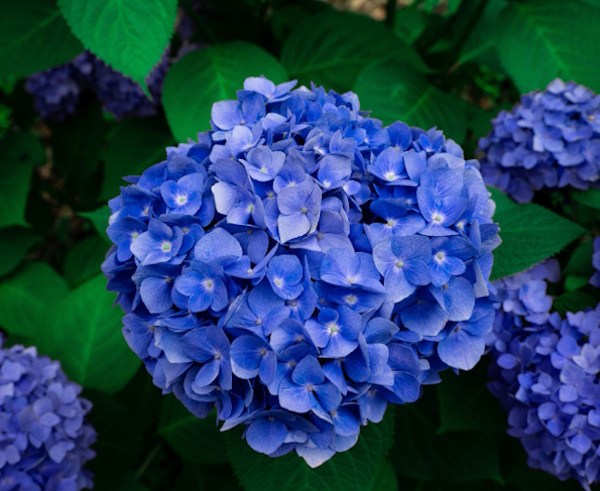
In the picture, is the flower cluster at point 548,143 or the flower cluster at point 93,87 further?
the flower cluster at point 93,87

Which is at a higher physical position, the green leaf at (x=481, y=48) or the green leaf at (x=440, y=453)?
the green leaf at (x=481, y=48)

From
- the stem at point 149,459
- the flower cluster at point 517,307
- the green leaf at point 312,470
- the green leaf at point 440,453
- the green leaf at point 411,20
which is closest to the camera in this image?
the green leaf at point 312,470

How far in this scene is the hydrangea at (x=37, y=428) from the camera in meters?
1.18

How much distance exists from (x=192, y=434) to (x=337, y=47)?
1281 mm

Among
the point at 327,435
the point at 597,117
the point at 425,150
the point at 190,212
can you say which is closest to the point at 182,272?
the point at 190,212

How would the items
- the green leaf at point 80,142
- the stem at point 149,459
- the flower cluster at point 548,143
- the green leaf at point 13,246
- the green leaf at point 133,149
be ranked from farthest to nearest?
the green leaf at point 80,142 → the green leaf at point 13,246 → the green leaf at point 133,149 → the stem at point 149,459 → the flower cluster at point 548,143

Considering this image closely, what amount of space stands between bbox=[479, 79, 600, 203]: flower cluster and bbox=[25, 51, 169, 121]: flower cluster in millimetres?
1158

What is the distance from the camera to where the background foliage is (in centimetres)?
123

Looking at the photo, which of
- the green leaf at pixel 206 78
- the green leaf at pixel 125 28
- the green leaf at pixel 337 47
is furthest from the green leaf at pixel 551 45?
the green leaf at pixel 125 28

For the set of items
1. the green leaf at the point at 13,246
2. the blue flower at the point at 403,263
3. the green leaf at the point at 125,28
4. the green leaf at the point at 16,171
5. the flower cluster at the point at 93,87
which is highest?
the green leaf at the point at 125,28

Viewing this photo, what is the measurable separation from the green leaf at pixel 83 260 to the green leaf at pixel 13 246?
0.15 m

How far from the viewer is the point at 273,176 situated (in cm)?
88

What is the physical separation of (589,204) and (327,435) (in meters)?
0.90

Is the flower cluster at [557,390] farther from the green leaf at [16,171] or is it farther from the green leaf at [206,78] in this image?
the green leaf at [16,171]
